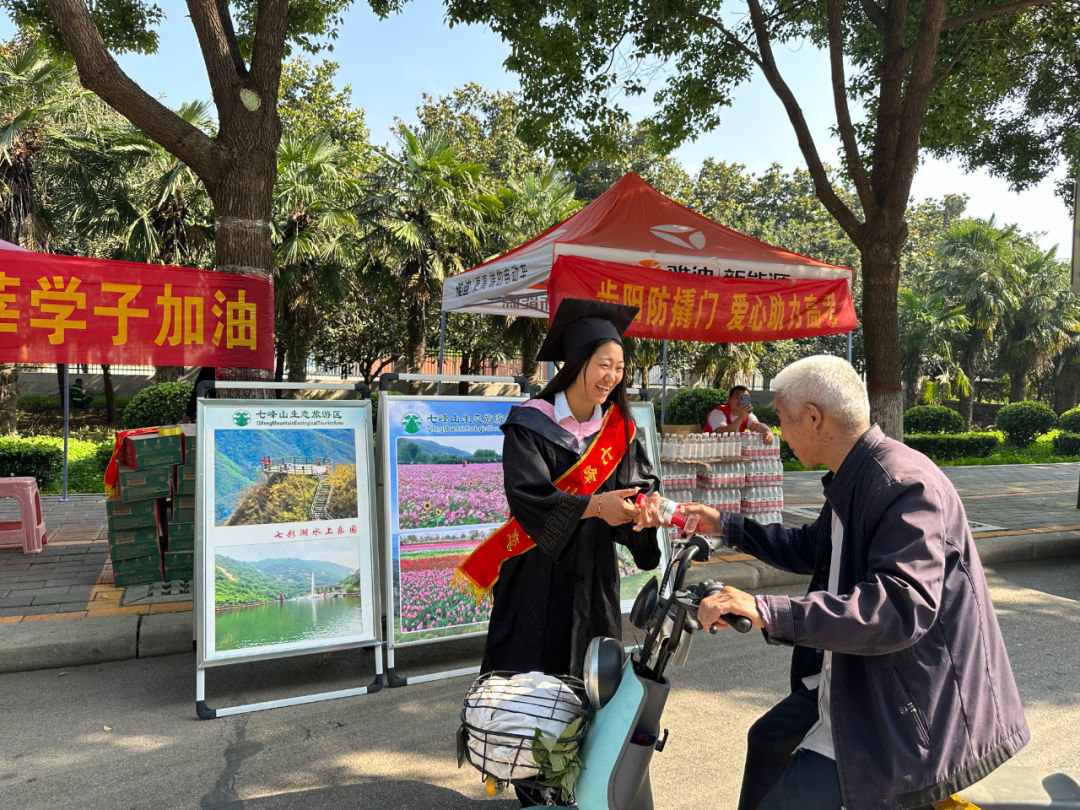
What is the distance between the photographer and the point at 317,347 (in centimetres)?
2553

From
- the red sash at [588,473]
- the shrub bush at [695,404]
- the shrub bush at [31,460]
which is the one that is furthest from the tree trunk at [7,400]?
the red sash at [588,473]

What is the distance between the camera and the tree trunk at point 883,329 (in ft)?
24.6

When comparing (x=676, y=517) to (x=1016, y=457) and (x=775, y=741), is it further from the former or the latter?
(x=1016, y=457)

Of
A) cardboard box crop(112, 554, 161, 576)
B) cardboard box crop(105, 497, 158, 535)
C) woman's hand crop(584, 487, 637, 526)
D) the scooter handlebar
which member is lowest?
cardboard box crop(112, 554, 161, 576)

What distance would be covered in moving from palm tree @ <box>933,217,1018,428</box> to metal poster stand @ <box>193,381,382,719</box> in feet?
95.1

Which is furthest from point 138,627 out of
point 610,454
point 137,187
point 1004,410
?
point 1004,410

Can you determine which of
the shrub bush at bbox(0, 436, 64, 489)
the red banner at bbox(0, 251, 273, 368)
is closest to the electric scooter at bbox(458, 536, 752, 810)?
the red banner at bbox(0, 251, 273, 368)

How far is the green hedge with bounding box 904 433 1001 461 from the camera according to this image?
1852 cm

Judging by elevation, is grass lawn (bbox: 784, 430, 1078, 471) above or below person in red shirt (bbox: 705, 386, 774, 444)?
below

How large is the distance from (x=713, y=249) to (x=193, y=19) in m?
4.56

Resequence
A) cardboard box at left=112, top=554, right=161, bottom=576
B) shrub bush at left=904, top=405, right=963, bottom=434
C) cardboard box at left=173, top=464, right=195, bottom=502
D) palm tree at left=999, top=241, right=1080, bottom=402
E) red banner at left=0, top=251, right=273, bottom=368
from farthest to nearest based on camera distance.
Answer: palm tree at left=999, top=241, right=1080, bottom=402 < shrub bush at left=904, top=405, right=963, bottom=434 < cardboard box at left=112, top=554, right=161, bottom=576 < cardboard box at left=173, top=464, right=195, bottom=502 < red banner at left=0, top=251, right=273, bottom=368

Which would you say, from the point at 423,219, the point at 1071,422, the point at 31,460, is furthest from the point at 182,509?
the point at 1071,422

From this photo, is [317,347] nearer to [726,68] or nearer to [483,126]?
[483,126]

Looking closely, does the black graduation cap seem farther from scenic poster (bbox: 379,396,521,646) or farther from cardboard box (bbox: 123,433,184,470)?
cardboard box (bbox: 123,433,184,470)
